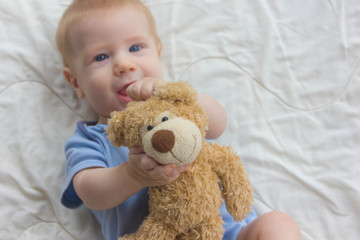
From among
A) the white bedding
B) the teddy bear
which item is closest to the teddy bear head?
the teddy bear

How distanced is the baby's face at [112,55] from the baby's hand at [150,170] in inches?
9.1

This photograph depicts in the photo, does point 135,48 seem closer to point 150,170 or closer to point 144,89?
point 144,89

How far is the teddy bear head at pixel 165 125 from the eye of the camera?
505 millimetres

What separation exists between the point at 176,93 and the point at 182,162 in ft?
0.40

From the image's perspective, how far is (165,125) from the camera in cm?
51

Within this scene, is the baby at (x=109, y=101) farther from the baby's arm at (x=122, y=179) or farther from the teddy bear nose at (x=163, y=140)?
the teddy bear nose at (x=163, y=140)

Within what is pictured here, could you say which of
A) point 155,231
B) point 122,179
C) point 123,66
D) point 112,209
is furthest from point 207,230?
point 123,66

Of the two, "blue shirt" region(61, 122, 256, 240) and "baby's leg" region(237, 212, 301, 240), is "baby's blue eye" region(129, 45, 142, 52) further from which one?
"baby's leg" region(237, 212, 301, 240)

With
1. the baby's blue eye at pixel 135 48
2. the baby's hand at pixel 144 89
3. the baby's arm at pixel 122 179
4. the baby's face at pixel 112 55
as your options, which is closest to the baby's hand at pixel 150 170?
the baby's arm at pixel 122 179

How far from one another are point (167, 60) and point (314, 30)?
447mm

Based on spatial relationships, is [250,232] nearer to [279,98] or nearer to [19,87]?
[279,98]

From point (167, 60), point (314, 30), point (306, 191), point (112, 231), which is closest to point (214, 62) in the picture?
point (167, 60)

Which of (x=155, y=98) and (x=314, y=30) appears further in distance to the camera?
(x=314, y=30)

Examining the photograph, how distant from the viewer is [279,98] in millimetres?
955
